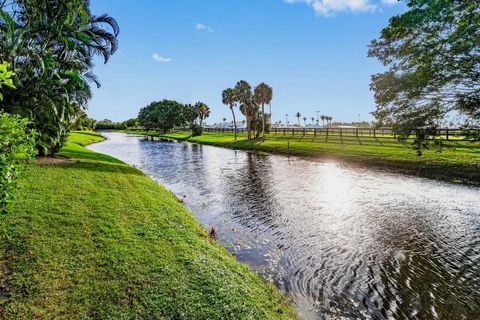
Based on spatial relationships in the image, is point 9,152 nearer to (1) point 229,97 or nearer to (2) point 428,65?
(2) point 428,65

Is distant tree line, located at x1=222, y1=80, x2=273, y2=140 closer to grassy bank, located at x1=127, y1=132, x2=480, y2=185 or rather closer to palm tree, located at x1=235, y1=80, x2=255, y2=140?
palm tree, located at x1=235, y1=80, x2=255, y2=140

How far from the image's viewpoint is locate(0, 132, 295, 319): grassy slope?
17.3ft

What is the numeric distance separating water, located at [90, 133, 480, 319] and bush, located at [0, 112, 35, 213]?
616 cm

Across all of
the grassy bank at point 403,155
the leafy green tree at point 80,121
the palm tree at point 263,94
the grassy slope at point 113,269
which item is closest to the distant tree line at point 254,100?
the palm tree at point 263,94

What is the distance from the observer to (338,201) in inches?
661

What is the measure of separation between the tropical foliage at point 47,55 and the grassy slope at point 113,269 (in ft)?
24.9

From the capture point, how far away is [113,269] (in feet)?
20.8

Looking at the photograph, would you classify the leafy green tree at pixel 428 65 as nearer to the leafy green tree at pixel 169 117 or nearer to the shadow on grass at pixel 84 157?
the shadow on grass at pixel 84 157

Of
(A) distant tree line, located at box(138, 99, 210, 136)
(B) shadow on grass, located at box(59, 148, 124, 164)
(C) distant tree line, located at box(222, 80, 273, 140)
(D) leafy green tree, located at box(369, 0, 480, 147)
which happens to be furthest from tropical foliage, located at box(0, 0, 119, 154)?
(A) distant tree line, located at box(138, 99, 210, 136)

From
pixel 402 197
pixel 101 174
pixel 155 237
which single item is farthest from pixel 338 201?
pixel 101 174

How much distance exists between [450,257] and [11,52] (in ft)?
60.5

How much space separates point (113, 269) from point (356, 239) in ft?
28.1

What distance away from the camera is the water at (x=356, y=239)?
285 inches

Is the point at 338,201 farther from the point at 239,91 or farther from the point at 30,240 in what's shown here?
the point at 239,91
